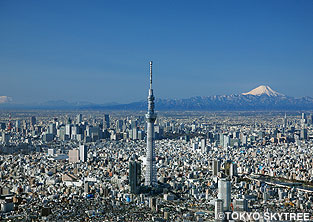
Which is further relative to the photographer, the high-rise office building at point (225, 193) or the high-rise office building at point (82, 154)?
the high-rise office building at point (82, 154)

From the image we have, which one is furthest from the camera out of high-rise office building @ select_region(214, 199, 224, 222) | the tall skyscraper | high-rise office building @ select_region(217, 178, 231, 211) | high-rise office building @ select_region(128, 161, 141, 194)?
the tall skyscraper

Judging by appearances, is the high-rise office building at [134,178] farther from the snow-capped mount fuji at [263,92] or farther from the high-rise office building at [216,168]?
the snow-capped mount fuji at [263,92]

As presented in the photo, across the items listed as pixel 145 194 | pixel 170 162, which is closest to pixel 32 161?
pixel 170 162

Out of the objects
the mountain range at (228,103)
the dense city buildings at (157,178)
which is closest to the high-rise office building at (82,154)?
the dense city buildings at (157,178)

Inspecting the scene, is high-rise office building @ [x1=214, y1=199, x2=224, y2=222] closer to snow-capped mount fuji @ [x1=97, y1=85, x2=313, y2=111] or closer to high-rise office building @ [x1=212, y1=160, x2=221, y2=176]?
high-rise office building @ [x1=212, y1=160, x2=221, y2=176]

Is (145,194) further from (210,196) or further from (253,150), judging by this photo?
(253,150)

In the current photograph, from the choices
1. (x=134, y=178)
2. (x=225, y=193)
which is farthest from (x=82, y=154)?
(x=225, y=193)

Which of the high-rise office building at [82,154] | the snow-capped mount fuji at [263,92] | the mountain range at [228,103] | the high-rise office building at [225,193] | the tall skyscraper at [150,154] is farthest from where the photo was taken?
the snow-capped mount fuji at [263,92]

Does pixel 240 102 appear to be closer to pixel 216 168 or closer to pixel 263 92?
pixel 263 92

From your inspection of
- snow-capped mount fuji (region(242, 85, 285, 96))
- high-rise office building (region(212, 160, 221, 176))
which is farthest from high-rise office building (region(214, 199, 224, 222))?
snow-capped mount fuji (region(242, 85, 285, 96))

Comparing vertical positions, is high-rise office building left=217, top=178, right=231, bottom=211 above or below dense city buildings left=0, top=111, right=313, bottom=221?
above
